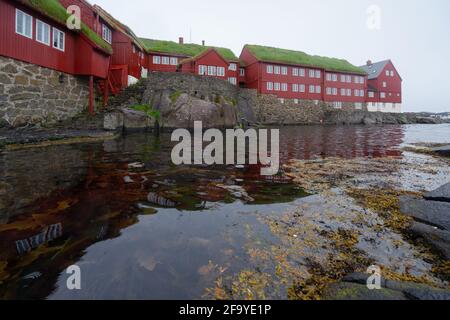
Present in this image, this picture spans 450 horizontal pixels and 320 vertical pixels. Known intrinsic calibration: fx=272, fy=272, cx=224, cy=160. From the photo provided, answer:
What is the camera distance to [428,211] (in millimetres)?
4996

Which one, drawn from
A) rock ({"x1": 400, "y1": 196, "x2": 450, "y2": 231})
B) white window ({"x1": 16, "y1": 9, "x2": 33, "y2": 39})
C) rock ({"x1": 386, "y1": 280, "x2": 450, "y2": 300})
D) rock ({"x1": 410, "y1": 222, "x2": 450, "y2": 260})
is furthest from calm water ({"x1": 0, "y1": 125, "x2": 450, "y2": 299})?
white window ({"x1": 16, "y1": 9, "x2": 33, "y2": 39})

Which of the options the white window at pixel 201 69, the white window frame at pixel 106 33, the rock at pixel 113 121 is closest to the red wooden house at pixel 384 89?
the white window at pixel 201 69

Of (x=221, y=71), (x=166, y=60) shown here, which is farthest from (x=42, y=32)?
(x=221, y=71)

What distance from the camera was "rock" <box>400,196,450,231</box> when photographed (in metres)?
4.52

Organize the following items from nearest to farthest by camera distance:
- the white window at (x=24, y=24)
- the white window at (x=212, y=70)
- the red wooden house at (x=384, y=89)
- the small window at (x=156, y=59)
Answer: the white window at (x=24, y=24) → the small window at (x=156, y=59) → the white window at (x=212, y=70) → the red wooden house at (x=384, y=89)

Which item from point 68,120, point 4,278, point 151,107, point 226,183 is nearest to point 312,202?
point 226,183

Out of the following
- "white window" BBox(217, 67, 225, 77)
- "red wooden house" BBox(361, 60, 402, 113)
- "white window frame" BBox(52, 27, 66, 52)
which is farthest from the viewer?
"red wooden house" BBox(361, 60, 402, 113)

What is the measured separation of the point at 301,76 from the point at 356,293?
51413 millimetres

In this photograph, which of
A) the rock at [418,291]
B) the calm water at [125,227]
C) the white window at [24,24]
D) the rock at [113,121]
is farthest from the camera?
the rock at [113,121]

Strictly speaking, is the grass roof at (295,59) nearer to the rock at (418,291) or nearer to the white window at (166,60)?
the white window at (166,60)

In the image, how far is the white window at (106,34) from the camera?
26.1 m

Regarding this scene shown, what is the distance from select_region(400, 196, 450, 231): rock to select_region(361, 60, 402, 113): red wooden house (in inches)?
2473

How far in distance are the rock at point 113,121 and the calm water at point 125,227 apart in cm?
1224

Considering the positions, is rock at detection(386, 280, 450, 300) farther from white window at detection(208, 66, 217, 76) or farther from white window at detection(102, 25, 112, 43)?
white window at detection(208, 66, 217, 76)
